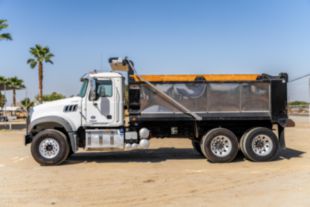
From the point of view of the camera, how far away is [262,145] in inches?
409

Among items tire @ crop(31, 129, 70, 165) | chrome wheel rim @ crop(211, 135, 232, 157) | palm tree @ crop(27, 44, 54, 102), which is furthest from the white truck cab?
palm tree @ crop(27, 44, 54, 102)

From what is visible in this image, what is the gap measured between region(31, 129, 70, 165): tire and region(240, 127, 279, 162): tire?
548cm

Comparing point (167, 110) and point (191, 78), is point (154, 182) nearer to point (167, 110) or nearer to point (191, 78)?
point (167, 110)

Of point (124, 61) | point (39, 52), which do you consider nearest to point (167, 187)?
point (124, 61)

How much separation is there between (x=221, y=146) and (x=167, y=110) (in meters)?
2.02

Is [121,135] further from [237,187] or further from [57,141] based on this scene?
[237,187]

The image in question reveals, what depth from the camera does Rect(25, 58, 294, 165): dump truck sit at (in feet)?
33.4

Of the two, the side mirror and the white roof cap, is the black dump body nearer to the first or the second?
the white roof cap

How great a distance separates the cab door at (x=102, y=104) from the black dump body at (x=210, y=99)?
0.56 metres

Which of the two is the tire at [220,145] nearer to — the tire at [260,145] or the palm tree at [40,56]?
the tire at [260,145]

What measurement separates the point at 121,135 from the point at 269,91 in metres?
4.84

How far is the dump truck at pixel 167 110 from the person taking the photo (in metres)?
10.2

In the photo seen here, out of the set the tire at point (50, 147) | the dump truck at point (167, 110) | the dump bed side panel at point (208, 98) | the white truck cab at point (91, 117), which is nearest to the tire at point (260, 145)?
the dump truck at point (167, 110)

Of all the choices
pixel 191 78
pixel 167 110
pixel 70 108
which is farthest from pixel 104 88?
pixel 191 78
